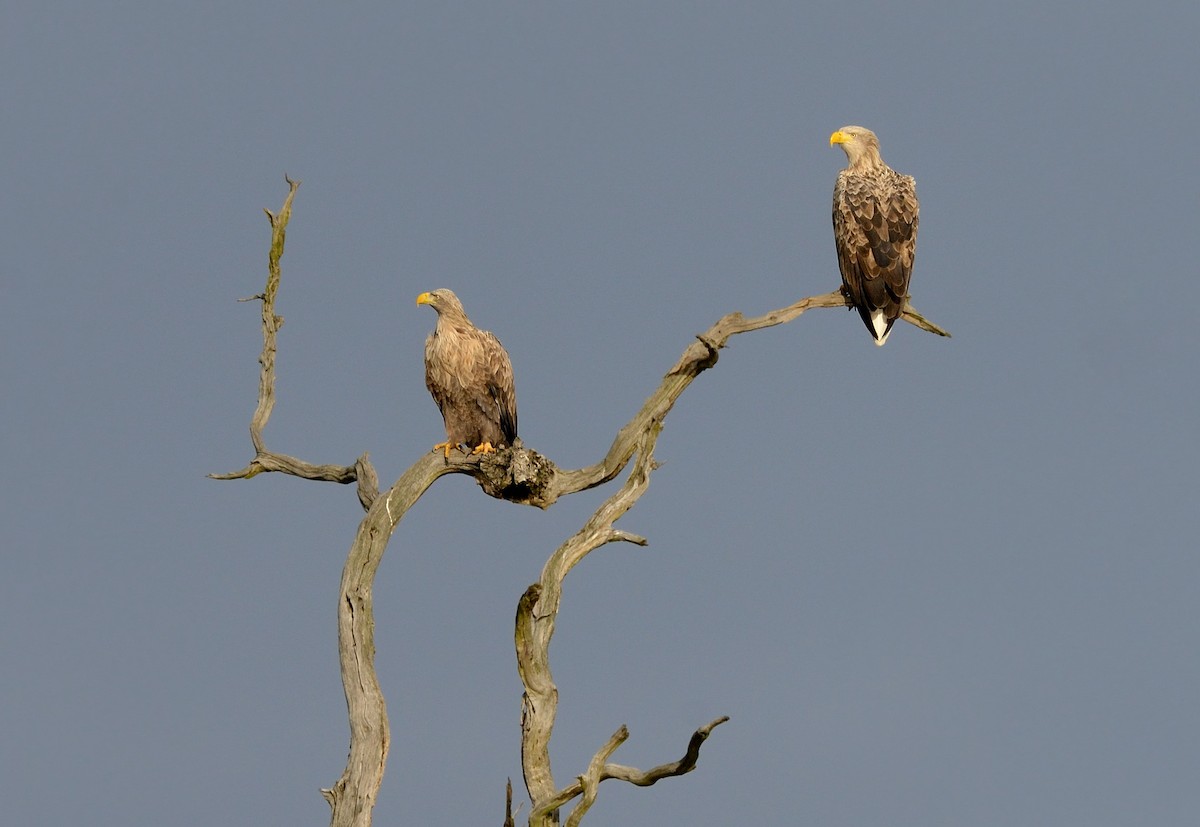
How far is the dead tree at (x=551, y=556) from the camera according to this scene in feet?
41.0

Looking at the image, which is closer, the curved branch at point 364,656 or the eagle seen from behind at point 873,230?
the curved branch at point 364,656

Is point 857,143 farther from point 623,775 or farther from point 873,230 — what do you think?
point 623,775

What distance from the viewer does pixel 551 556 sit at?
12812mm

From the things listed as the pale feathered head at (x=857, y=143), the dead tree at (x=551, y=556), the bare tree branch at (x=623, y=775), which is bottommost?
the bare tree branch at (x=623, y=775)

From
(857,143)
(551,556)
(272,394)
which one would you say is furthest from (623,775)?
(857,143)

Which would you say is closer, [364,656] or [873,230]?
[364,656]

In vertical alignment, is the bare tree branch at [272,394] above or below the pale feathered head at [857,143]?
below

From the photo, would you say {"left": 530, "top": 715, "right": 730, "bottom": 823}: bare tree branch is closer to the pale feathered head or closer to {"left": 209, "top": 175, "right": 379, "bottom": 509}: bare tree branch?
{"left": 209, "top": 175, "right": 379, "bottom": 509}: bare tree branch

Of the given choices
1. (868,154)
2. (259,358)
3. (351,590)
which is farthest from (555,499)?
(868,154)

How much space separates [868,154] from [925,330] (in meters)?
1.82

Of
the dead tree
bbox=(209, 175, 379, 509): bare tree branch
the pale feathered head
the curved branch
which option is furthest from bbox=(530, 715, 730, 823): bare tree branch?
the pale feathered head

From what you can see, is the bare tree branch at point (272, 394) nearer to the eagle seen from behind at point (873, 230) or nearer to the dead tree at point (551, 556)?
the dead tree at point (551, 556)

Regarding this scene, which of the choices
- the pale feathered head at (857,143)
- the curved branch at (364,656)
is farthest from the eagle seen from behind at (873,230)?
the curved branch at (364,656)

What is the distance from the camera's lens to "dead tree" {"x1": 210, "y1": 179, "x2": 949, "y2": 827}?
41.0 feet
